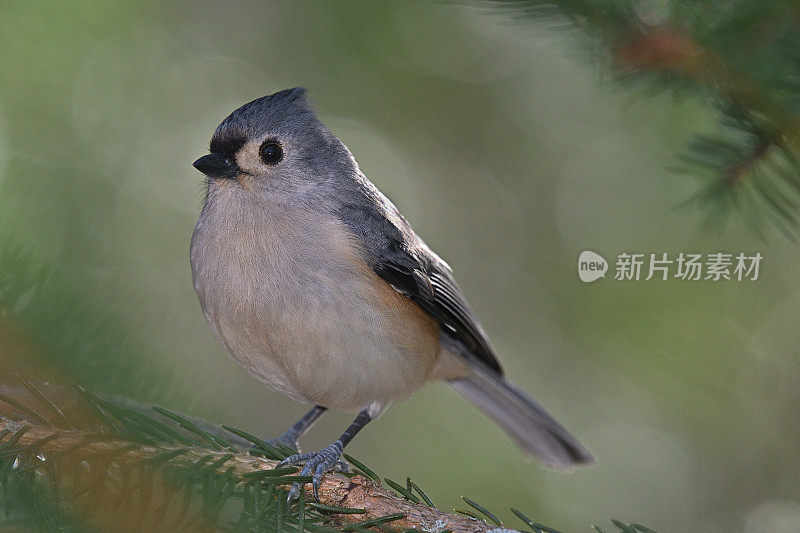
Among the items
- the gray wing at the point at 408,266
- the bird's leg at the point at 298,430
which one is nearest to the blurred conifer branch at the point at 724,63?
the gray wing at the point at 408,266

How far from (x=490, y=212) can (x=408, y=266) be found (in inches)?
43.9

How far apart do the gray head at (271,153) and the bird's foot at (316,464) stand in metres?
0.82

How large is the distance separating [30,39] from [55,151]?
39 cm

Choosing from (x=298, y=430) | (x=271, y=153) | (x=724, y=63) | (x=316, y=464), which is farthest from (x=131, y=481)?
(x=724, y=63)

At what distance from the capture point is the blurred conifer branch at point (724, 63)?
5.47 feet

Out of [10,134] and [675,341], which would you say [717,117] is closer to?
[675,341]

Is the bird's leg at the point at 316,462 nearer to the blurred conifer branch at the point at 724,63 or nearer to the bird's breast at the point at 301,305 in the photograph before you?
the bird's breast at the point at 301,305

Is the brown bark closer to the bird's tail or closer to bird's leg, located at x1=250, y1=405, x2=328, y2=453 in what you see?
bird's leg, located at x1=250, y1=405, x2=328, y2=453

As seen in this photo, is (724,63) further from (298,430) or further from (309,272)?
(298,430)

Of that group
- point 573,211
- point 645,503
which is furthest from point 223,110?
point 645,503

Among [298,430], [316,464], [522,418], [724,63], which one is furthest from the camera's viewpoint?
[522,418]

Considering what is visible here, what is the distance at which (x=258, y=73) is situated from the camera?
11.4 ft

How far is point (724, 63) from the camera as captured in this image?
173 cm

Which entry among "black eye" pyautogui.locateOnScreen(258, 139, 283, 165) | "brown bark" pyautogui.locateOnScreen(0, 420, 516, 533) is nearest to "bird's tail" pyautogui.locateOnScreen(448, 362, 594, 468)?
→ "black eye" pyautogui.locateOnScreen(258, 139, 283, 165)
